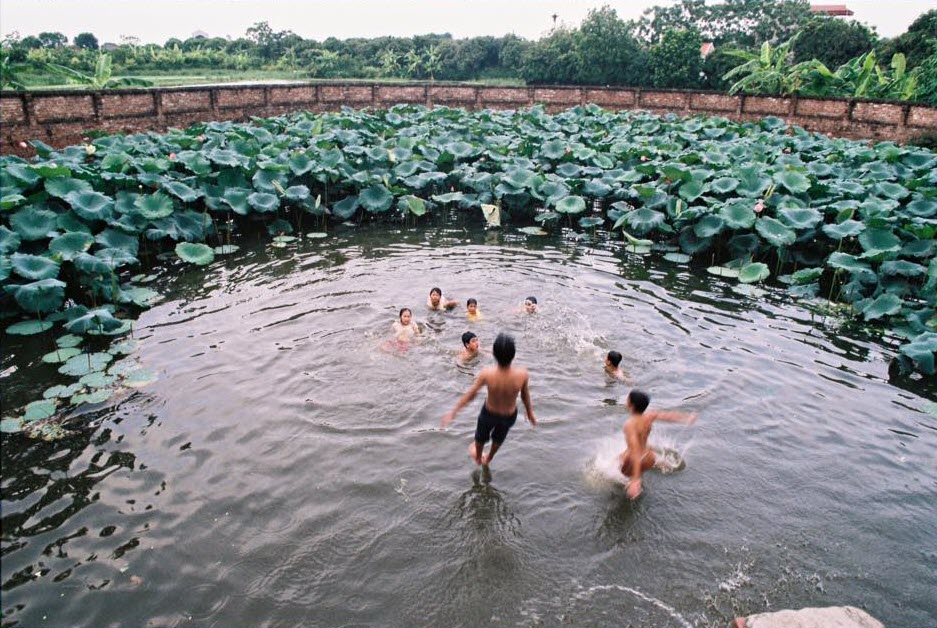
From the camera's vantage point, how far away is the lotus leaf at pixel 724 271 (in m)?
10.4

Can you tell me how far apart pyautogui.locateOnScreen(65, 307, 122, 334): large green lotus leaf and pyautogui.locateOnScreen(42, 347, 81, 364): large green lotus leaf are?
0.25 m

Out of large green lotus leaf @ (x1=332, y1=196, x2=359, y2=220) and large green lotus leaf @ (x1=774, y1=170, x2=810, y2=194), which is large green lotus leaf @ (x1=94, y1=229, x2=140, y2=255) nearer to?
large green lotus leaf @ (x1=332, y1=196, x2=359, y2=220)

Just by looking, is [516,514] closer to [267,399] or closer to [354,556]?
[354,556]

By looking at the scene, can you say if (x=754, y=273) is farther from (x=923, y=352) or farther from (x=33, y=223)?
(x=33, y=223)

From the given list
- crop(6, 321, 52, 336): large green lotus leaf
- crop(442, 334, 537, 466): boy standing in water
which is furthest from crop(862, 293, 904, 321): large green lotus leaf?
crop(6, 321, 52, 336): large green lotus leaf

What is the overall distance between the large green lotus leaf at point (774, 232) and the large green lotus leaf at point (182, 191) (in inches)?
385

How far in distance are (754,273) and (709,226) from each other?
138cm

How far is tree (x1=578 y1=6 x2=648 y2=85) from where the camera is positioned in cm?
3397

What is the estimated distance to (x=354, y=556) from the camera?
444 centimetres

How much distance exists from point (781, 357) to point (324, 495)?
5873 mm

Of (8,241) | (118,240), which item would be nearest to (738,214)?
(118,240)

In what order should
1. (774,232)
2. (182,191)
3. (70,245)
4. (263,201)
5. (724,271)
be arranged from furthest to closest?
1. (263,201)
2. (182,191)
3. (724,271)
4. (774,232)
5. (70,245)

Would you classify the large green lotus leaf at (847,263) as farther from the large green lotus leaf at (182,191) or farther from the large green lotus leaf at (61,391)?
the large green lotus leaf at (182,191)

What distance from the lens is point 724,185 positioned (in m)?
11.5
